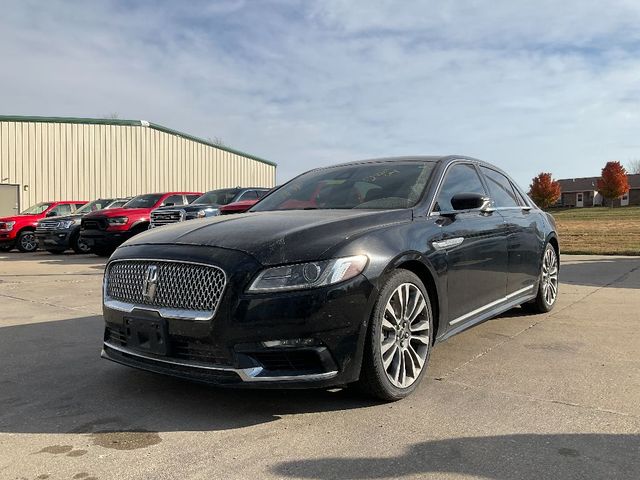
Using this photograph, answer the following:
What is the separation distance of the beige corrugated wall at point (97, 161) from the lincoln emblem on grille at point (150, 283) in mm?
24493

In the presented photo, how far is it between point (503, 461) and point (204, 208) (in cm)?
1176

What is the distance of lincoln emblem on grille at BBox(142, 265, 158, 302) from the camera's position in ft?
10.8

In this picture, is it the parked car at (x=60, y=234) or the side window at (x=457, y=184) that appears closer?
the side window at (x=457, y=184)

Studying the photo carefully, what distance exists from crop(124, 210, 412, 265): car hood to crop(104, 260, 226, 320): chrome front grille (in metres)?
0.19

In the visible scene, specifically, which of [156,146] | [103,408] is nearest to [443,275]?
[103,408]

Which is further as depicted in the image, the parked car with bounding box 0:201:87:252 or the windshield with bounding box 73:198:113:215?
the windshield with bounding box 73:198:113:215

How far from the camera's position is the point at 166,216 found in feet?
43.9

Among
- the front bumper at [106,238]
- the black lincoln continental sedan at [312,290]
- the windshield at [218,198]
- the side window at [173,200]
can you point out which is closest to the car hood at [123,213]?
the front bumper at [106,238]

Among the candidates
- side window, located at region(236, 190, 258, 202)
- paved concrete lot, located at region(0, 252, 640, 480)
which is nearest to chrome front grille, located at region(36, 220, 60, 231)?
side window, located at region(236, 190, 258, 202)

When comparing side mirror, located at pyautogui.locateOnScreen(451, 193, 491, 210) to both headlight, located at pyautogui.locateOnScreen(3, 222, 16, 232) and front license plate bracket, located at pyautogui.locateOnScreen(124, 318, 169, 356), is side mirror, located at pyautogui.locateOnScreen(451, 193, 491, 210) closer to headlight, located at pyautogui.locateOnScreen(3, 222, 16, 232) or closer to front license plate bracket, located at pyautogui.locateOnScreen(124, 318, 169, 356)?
front license plate bracket, located at pyautogui.locateOnScreen(124, 318, 169, 356)

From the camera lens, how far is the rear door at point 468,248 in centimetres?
400

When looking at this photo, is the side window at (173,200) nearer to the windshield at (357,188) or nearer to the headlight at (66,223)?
the headlight at (66,223)

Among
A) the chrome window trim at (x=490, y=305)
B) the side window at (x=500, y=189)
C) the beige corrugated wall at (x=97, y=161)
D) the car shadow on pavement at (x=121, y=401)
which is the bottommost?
the car shadow on pavement at (x=121, y=401)

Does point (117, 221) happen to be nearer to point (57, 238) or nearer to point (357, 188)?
point (57, 238)
